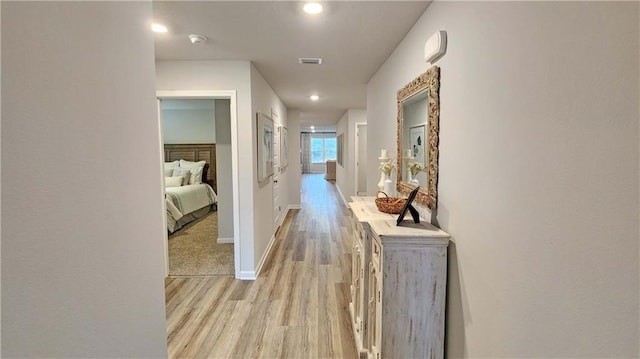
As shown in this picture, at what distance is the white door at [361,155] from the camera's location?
7.20 m

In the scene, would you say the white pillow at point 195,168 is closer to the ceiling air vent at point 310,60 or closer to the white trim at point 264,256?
the white trim at point 264,256

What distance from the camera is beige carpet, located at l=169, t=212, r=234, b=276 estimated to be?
11.4ft

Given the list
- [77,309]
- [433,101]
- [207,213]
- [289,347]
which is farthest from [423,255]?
[207,213]

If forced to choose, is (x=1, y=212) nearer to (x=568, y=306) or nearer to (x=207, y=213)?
(x=568, y=306)

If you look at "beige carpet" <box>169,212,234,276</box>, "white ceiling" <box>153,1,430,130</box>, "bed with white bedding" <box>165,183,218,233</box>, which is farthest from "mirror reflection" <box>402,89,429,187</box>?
"bed with white bedding" <box>165,183,218,233</box>

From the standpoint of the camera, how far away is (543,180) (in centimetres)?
94

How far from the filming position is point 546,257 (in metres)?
0.93

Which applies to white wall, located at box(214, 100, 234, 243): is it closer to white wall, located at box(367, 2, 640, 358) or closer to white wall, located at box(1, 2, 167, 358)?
white wall, located at box(1, 2, 167, 358)

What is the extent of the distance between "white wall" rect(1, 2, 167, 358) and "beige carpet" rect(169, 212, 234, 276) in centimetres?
243

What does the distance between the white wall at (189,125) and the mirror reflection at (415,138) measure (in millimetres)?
5934

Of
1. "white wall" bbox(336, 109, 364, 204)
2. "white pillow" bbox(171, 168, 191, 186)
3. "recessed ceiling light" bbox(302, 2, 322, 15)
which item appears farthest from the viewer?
"white wall" bbox(336, 109, 364, 204)

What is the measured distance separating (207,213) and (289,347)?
4.88 m

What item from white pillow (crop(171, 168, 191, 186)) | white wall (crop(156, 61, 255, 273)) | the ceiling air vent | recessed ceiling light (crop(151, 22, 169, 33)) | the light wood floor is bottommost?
the light wood floor

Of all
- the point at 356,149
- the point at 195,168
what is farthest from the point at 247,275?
the point at 356,149
